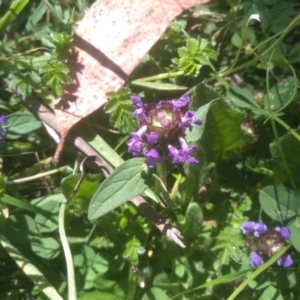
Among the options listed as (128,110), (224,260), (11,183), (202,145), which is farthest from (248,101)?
(11,183)

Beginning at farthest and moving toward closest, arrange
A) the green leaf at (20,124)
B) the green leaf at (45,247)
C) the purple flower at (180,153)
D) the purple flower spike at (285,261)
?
the green leaf at (20,124), the green leaf at (45,247), the purple flower spike at (285,261), the purple flower at (180,153)

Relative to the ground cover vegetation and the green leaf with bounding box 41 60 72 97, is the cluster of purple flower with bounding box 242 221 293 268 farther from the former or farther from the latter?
the green leaf with bounding box 41 60 72 97

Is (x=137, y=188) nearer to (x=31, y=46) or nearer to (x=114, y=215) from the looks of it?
(x=114, y=215)

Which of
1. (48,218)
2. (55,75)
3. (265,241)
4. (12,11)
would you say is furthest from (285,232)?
(12,11)

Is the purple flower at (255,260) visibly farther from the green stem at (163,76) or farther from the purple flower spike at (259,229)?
the green stem at (163,76)

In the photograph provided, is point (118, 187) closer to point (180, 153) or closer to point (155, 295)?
point (180, 153)

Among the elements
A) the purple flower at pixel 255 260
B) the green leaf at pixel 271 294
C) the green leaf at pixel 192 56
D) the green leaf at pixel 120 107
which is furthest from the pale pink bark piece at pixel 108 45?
the green leaf at pixel 271 294

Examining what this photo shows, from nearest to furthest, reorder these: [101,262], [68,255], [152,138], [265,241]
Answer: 1. [152,138]
2. [68,255]
3. [265,241]
4. [101,262]
